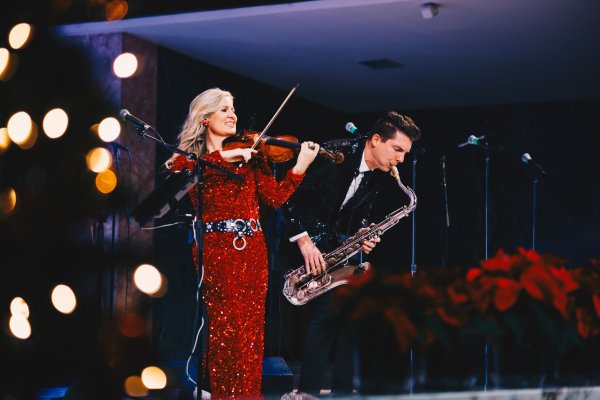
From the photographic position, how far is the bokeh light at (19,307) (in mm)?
604

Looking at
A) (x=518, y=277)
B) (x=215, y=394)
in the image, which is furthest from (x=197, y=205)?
(x=518, y=277)

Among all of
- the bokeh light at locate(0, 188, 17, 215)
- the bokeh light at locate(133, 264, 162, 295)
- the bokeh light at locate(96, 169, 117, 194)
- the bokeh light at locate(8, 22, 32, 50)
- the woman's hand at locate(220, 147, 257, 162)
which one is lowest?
the bokeh light at locate(133, 264, 162, 295)

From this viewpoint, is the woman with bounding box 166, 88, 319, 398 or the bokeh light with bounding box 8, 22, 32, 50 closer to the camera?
the bokeh light with bounding box 8, 22, 32, 50

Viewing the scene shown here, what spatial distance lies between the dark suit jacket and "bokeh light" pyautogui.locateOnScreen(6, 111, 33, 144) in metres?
3.40

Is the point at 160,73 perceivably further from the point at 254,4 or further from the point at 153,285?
the point at 153,285

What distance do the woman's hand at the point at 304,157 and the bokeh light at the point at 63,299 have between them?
3104 mm

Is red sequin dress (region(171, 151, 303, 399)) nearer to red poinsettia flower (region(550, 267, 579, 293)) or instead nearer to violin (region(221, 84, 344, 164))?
violin (region(221, 84, 344, 164))

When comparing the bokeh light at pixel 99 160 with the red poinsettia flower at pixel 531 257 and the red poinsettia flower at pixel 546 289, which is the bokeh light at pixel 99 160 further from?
the red poinsettia flower at pixel 531 257

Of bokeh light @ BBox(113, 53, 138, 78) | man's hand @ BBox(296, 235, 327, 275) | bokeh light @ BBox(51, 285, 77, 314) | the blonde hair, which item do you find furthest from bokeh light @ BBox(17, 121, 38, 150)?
man's hand @ BBox(296, 235, 327, 275)

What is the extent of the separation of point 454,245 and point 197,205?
622 cm

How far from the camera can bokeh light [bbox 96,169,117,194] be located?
0.63m

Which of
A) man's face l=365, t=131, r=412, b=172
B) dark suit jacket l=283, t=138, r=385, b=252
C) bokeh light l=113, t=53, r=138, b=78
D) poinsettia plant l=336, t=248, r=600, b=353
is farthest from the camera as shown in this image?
man's face l=365, t=131, r=412, b=172

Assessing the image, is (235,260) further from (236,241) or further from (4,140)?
(4,140)

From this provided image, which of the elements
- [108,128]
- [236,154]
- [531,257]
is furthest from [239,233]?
[108,128]
